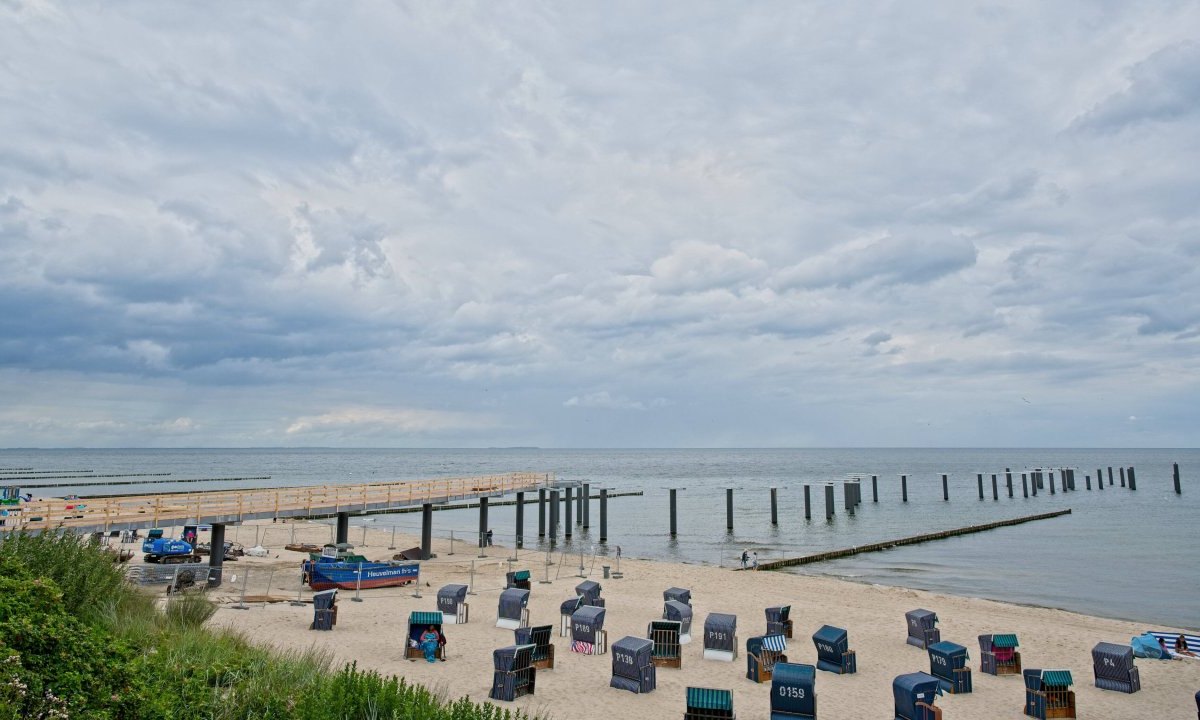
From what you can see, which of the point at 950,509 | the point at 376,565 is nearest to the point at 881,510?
the point at 950,509

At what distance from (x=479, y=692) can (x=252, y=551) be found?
889 inches

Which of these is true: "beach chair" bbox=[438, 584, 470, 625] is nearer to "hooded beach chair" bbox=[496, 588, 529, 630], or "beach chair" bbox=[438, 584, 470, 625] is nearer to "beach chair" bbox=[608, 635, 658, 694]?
"hooded beach chair" bbox=[496, 588, 529, 630]

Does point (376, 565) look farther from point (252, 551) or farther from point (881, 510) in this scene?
point (881, 510)

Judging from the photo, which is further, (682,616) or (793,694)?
(682,616)

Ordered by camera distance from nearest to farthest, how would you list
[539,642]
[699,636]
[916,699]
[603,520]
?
1. [916,699]
2. [539,642]
3. [699,636]
4. [603,520]

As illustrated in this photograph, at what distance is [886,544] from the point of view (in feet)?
141

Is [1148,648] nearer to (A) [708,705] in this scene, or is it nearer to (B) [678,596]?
(B) [678,596]

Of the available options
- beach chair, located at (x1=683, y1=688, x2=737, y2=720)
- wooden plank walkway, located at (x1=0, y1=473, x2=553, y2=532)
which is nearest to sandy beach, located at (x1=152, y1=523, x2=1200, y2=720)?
beach chair, located at (x1=683, y1=688, x2=737, y2=720)

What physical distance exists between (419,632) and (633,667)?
483 cm

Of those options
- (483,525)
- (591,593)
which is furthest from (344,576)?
(483,525)

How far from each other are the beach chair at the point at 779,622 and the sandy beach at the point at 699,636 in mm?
388

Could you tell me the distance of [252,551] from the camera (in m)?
32.3

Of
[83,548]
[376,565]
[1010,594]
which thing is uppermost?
[83,548]

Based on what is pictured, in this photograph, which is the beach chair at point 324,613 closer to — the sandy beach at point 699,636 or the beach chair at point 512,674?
the sandy beach at point 699,636
